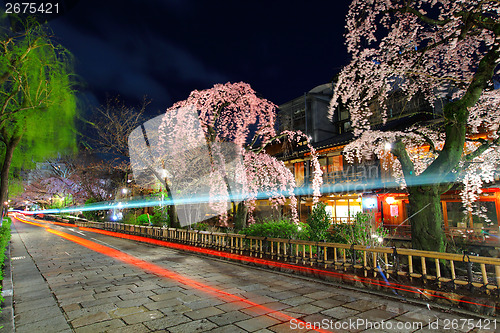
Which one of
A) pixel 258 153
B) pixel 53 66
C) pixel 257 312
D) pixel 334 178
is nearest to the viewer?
pixel 257 312

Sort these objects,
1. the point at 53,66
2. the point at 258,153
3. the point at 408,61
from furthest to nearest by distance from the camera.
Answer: the point at 258,153, the point at 53,66, the point at 408,61

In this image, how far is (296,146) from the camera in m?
25.0

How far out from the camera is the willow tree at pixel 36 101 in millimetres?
8336

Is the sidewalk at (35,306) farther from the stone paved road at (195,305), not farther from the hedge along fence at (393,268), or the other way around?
the hedge along fence at (393,268)

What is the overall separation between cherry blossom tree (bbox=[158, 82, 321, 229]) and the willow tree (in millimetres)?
4592

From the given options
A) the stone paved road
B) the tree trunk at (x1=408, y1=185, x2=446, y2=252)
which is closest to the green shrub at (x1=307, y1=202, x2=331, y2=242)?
the stone paved road

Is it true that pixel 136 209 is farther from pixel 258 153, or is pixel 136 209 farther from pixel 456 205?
pixel 456 205

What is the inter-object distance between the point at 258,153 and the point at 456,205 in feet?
49.4

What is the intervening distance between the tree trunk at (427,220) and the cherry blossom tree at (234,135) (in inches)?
201

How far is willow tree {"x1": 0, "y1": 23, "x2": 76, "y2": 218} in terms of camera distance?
834 cm

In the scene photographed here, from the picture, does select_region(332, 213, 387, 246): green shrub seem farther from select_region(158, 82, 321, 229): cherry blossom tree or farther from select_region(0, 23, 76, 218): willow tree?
select_region(0, 23, 76, 218): willow tree

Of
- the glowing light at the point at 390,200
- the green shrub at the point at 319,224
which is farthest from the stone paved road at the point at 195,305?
the glowing light at the point at 390,200

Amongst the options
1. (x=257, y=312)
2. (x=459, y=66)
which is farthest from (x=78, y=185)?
(x=459, y=66)

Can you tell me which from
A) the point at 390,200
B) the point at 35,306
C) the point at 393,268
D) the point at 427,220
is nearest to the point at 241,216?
the point at 393,268
